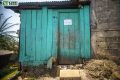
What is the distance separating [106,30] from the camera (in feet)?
27.0

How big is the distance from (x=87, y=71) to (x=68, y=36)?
7.52 feet

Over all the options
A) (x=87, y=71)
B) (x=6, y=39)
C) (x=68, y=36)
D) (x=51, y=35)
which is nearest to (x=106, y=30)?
(x=68, y=36)

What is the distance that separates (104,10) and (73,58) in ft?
9.28

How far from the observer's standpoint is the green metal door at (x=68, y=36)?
28.7ft

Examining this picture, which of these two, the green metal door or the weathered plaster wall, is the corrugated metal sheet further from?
the weathered plaster wall

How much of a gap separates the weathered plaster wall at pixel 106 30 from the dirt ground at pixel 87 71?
617 mm

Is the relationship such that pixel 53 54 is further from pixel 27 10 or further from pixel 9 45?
pixel 9 45

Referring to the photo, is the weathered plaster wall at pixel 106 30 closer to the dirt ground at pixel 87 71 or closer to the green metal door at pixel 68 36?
the dirt ground at pixel 87 71

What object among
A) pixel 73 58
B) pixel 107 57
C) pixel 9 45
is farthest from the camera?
pixel 9 45

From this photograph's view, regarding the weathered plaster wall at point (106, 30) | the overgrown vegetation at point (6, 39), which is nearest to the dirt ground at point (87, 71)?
the weathered plaster wall at point (106, 30)

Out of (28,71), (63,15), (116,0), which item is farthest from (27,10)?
(116,0)

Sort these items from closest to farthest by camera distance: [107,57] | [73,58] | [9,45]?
[107,57] < [73,58] < [9,45]

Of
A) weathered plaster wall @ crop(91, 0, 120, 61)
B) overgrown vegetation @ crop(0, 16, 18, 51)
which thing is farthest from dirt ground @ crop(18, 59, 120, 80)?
overgrown vegetation @ crop(0, 16, 18, 51)

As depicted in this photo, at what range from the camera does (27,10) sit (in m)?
9.03
